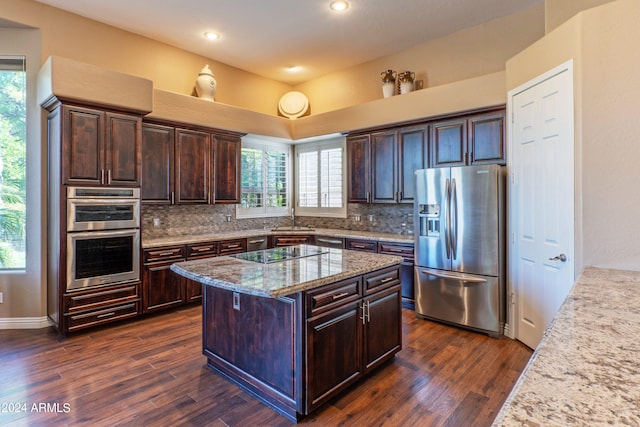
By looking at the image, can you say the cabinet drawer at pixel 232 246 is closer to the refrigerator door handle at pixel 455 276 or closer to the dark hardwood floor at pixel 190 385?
the dark hardwood floor at pixel 190 385

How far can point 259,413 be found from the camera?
2223 millimetres

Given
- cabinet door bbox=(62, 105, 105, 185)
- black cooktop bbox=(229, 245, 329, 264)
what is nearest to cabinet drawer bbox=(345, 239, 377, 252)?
black cooktop bbox=(229, 245, 329, 264)

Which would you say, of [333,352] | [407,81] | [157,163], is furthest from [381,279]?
[157,163]

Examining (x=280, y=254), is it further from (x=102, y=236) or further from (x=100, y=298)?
(x=100, y=298)

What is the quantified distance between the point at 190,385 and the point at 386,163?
3.56 metres

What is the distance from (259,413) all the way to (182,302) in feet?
8.15

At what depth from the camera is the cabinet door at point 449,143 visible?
13.2 ft

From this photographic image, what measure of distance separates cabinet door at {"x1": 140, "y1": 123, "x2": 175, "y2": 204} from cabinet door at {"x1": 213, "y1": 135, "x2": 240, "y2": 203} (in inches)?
26.0

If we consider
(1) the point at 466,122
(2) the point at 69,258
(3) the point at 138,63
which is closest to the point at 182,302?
(2) the point at 69,258

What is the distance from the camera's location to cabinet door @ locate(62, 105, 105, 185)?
3375 mm

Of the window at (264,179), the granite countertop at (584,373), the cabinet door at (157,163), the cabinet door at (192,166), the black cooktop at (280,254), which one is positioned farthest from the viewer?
the window at (264,179)

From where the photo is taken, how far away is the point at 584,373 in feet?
3.11

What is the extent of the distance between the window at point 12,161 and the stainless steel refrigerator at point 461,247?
14.6ft

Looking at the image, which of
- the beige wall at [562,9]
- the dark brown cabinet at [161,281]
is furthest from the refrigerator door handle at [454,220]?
the dark brown cabinet at [161,281]
